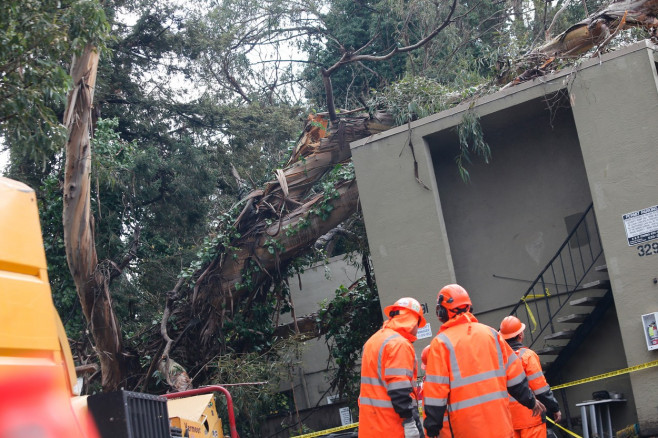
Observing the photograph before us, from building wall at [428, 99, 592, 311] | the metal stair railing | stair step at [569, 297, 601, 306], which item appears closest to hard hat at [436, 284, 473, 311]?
stair step at [569, 297, 601, 306]

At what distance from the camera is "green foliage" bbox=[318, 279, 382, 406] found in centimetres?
1382

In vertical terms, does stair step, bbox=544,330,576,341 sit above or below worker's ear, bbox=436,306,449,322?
below

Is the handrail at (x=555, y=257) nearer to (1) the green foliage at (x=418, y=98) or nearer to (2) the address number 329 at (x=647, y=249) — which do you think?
(2) the address number 329 at (x=647, y=249)

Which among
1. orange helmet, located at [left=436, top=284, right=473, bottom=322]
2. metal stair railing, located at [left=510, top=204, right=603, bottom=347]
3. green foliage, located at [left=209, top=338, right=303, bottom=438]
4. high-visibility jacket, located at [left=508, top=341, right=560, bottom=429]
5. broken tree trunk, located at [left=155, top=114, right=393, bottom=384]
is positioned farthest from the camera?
broken tree trunk, located at [left=155, top=114, right=393, bottom=384]

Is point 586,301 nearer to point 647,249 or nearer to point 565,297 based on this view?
point 565,297

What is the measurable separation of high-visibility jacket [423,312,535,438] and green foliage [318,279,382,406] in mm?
7664

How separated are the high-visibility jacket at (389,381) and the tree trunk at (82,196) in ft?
22.0

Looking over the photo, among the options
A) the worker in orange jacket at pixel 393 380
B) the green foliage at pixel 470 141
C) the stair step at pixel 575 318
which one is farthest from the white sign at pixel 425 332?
the worker in orange jacket at pixel 393 380

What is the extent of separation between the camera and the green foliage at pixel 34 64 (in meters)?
8.95

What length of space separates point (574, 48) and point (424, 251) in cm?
387

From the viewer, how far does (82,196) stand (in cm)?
1143

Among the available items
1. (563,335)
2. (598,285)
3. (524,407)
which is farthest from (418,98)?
(524,407)

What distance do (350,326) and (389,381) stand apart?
8.27 meters

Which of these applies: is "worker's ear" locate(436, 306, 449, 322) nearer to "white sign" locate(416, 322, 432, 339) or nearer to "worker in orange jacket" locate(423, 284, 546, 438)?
"worker in orange jacket" locate(423, 284, 546, 438)
